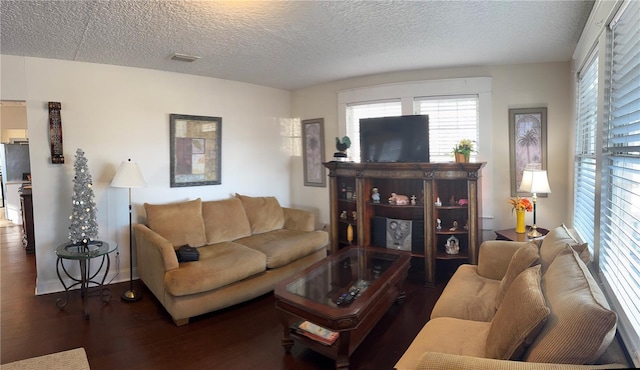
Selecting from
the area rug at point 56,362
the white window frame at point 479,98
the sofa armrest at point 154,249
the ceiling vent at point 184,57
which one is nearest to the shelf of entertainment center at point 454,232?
the white window frame at point 479,98

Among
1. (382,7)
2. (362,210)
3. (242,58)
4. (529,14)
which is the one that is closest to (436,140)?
(362,210)

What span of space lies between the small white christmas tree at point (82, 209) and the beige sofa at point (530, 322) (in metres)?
3.10

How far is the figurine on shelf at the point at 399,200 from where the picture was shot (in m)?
4.04

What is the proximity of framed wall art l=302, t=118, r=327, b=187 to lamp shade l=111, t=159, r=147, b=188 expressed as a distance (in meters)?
2.41

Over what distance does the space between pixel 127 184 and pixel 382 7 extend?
290 cm

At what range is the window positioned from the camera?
5.04 feet

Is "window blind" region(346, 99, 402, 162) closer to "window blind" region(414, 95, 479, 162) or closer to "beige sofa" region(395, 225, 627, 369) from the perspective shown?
"window blind" region(414, 95, 479, 162)

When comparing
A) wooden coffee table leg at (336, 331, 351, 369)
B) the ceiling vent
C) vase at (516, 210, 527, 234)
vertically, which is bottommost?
wooden coffee table leg at (336, 331, 351, 369)

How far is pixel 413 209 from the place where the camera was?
13.8ft

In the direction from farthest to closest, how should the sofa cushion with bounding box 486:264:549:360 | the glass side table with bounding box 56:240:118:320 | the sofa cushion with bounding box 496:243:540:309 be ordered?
the glass side table with bounding box 56:240:118:320
the sofa cushion with bounding box 496:243:540:309
the sofa cushion with bounding box 486:264:549:360

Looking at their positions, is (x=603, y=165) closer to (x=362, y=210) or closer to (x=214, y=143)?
(x=362, y=210)

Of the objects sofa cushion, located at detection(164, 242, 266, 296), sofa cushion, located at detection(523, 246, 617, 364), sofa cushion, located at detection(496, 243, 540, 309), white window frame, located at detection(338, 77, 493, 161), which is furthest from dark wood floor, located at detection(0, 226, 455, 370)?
white window frame, located at detection(338, 77, 493, 161)

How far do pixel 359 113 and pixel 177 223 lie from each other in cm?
272

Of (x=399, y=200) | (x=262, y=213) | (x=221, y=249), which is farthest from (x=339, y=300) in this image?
(x=262, y=213)
